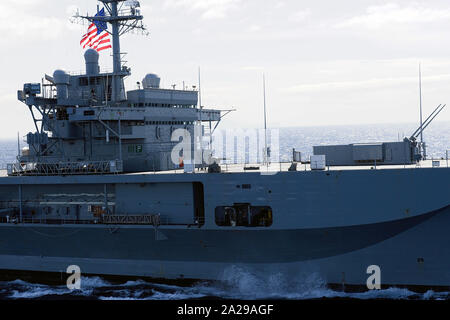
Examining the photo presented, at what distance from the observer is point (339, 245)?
A: 62.5ft

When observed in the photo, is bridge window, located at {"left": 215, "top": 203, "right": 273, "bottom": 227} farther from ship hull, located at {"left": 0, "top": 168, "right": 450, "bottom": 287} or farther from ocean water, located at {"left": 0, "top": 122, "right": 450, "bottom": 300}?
ocean water, located at {"left": 0, "top": 122, "right": 450, "bottom": 300}

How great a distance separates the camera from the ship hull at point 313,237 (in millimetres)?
18281

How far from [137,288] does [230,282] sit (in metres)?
4.21

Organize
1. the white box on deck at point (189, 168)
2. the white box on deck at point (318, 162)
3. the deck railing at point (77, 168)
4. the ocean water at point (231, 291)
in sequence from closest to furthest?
1. the white box on deck at point (318, 162)
2. the ocean water at point (231, 291)
3. the white box on deck at point (189, 168)
4. the deck railing at point (77, 168)

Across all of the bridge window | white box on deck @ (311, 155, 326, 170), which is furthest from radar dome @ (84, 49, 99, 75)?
white box on deck @ (311, 155, 326, 170)

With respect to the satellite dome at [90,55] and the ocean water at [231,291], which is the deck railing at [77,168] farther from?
the satellite dome at [90,55]

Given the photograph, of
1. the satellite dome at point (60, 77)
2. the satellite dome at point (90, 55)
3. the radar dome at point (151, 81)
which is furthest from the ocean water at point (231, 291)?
the satellite dome at point (90, 55)

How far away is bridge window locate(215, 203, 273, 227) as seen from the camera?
63.6ft

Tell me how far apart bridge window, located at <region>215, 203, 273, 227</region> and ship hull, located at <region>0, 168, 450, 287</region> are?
0.28m

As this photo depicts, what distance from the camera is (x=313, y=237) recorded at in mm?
19016

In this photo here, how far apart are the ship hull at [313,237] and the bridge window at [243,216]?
0.28 metres

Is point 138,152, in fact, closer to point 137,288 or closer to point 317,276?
point 137,288
